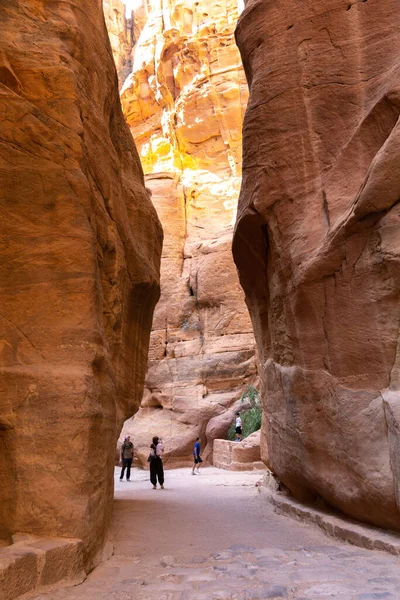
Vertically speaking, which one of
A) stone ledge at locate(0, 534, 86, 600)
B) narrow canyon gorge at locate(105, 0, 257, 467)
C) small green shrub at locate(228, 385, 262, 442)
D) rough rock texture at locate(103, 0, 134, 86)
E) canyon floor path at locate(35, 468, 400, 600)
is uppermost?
rough rock texture at locate(103, 0, 134, 86)

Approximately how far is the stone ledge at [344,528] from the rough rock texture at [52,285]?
273cm

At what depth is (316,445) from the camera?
7.23 meters

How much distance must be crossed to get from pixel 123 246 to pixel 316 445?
4.34m

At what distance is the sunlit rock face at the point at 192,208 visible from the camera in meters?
23.8

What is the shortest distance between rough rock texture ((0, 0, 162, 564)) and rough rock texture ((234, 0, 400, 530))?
9.16 feet

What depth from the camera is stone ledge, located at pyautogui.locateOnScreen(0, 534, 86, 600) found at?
3.76 m

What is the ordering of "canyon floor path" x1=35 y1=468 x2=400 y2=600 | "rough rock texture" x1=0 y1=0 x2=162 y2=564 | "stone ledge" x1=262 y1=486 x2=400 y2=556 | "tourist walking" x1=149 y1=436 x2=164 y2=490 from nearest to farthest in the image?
"canyon floor path" x1=35 y1=468 x2=400 y2=600
"rough rock texture" x1=0 y1=0 x2=162 y2=564
"stone ledge" x1=262 y1=486 x2=400 y2=556
"tourist walking" x1=149 y1=436 x2=164 y2=490

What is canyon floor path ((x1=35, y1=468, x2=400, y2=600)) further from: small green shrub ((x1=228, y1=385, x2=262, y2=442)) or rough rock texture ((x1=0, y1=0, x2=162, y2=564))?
small green shrub ((x1=228, y1=385, x2=262, y2=442))

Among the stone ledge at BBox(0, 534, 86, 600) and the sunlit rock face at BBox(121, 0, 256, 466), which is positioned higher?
the sunlit rock face at BBox(121, 0, 256, 466)

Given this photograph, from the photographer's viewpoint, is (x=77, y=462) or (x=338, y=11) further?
(x=338, y=11)

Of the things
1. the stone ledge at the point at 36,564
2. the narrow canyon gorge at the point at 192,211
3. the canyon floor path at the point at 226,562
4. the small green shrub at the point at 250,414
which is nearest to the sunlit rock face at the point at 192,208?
Result: the narrow canyon gorge at the point at 192,211

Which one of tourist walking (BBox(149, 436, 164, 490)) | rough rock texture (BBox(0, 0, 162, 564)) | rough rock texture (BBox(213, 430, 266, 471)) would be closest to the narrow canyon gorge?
rough rock texture (BBox(213, 430, 266, 471))

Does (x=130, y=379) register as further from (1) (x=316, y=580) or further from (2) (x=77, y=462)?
(1) (x=316, y=580)

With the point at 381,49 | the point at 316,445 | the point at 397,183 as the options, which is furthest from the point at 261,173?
the point at 316,445
